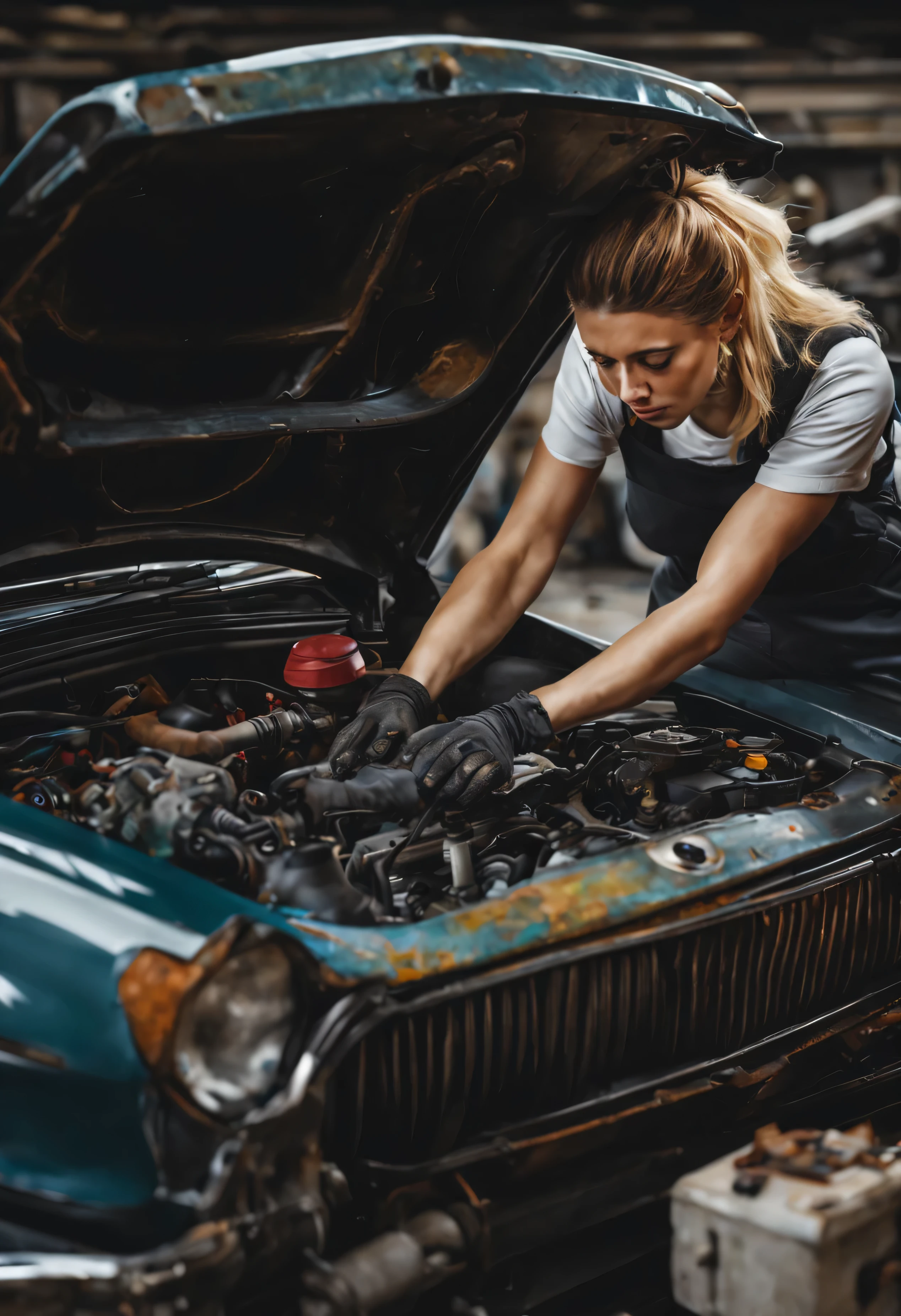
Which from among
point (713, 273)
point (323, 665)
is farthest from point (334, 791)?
point (713, 273)

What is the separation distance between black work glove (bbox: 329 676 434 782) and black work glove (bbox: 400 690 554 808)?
0.16 ft

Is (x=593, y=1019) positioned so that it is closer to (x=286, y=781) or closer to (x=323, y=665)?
(x=286, y=781)

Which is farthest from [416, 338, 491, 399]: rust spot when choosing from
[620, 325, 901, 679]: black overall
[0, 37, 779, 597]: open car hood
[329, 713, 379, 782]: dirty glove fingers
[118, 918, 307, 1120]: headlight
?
[118, 918, 307, 1120]: headlight

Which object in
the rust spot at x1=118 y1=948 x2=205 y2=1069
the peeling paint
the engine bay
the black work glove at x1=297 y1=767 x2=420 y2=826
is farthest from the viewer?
the black work glove at x1=297 y1=767 x2=420 y2=826

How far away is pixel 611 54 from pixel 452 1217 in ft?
32.8

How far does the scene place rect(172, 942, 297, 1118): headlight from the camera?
113cm

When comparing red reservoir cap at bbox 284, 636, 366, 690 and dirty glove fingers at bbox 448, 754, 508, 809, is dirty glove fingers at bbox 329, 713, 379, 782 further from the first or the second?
dirty glove fingers at bbox 448, 754, 508, 809

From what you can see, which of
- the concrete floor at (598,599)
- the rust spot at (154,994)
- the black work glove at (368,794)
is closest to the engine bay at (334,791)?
the black work glove at (368,794)

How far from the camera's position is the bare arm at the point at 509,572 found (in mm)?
2121

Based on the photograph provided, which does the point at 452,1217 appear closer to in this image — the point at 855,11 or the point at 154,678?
the point at 154,678

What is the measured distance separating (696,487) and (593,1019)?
1.11 metres

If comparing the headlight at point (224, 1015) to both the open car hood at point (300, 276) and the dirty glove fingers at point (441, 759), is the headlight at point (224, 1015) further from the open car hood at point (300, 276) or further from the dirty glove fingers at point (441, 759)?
the open car hood at point (300, 276)

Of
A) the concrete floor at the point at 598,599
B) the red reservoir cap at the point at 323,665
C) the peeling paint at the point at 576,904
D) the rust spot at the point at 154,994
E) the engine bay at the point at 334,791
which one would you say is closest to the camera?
the rust spot at the point at 154,994

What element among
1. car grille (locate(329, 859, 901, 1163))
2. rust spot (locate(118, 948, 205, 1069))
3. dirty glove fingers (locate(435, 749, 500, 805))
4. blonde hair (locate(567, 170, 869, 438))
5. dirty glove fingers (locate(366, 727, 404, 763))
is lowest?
car grille (locate(329, 859, 901, 1163))
